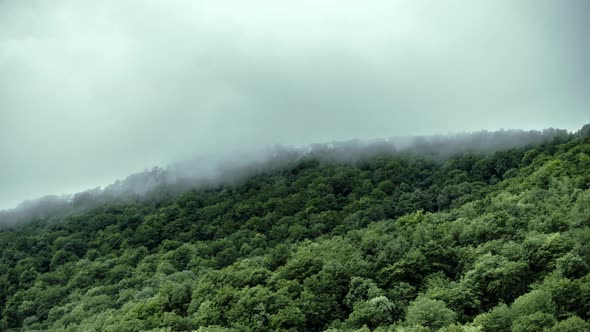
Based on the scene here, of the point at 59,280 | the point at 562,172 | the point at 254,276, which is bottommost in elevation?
the point at 59,280

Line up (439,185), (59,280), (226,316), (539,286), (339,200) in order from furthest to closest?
(339,200) < (439,185) < (59,280) < (226,316) < (539,286)

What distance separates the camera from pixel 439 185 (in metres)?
166

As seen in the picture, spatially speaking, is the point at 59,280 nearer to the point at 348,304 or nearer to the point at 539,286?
the point at 348,304

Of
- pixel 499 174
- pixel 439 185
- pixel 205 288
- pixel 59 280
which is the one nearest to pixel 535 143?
pixel 499 174

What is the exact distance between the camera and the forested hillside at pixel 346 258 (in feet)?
248

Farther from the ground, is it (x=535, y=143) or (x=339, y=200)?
(x=535, y=143)

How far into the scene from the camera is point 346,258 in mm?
Answer: 98750

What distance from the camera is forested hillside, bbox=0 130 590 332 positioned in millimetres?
75625

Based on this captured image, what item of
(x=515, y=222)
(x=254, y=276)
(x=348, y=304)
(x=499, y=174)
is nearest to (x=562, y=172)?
(x=515, y=222)

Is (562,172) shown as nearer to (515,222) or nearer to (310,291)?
(515,222)

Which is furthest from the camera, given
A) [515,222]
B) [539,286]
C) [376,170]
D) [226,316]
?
[376,170]

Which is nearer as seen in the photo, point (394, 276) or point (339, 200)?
point (394, 276)

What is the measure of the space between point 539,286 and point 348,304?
2841 centimetres

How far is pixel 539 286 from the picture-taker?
6925cm
